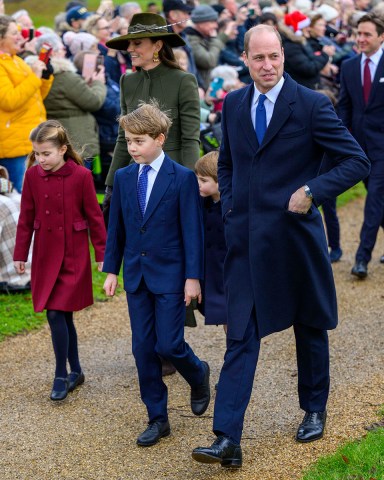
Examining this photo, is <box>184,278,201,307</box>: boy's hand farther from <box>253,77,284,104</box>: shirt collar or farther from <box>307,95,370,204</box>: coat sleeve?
<box>253,77,284,104</box>: shirt collar

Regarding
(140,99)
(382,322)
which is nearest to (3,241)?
(140,99)

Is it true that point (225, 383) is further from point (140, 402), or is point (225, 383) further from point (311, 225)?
point (140, 402)

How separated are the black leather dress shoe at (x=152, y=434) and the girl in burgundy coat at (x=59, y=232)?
904 mm

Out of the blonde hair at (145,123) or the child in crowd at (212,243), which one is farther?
the child in crowd at (212,243)

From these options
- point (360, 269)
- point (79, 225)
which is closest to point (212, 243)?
point (79, 225)

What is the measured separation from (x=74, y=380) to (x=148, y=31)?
7.44 ft

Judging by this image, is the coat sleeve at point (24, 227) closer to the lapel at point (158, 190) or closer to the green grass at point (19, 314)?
the lapel at point (158, 190)

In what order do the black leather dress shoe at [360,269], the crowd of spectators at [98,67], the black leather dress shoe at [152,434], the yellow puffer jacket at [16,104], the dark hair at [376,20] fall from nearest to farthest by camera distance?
the black leather dress shoe at [152,434] → the dark hair at [376,20] → the black leather dress shoe at [360,269] → the yellow puffer jacket at [16,104] → the crowd of spectators at [98,67]

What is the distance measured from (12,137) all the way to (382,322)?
3.90 metres

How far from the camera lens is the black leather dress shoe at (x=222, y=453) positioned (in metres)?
4.54

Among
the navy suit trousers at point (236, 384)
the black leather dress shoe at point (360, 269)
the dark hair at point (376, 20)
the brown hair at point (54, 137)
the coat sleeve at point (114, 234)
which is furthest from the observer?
the black leather dress shoe at point (360, 269)

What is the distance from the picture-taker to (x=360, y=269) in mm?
8578

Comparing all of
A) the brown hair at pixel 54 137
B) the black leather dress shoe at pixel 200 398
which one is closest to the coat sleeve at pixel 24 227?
the brown hair at pixel 54 137

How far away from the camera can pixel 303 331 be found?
4.94m
